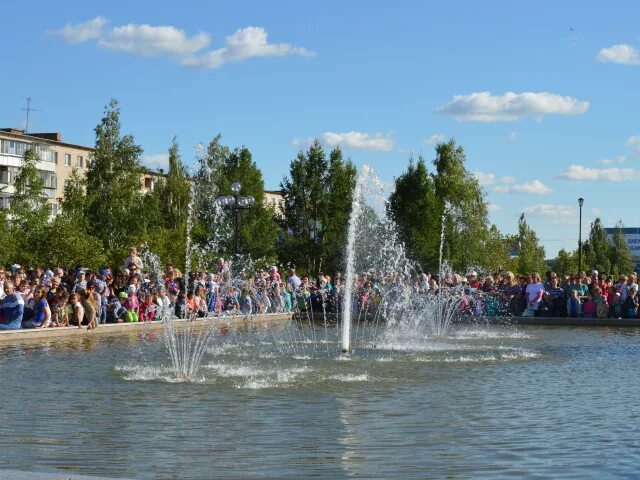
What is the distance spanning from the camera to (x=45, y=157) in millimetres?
98125

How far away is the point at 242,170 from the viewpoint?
79562 mm

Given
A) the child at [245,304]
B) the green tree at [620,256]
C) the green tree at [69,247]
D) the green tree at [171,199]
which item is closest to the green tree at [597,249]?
the green tree at [620,256]

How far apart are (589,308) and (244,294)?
11.5 metres

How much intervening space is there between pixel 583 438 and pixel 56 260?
37.6 meters

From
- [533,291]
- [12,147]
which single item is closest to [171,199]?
[12,147]

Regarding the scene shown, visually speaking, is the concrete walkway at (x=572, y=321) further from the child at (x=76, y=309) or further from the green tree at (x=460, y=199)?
the green tree at (x=460, y=199)

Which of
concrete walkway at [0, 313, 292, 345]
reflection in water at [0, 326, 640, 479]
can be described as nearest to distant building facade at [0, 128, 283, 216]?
concrete walkway at [0, 313, 292, 345]

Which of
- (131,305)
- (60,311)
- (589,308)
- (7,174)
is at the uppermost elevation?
(7,174)

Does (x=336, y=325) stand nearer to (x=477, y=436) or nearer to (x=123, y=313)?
(x=123, y=313)

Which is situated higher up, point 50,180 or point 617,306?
point 50,180

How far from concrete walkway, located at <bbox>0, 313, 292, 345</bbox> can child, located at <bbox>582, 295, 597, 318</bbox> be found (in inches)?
408

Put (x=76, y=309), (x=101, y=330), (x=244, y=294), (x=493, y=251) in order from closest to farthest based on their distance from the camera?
(x=76, y=309)
(x=101, y=330)
(x=244, y=294)
(x=493, y=251)

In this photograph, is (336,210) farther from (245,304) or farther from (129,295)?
(129,295)

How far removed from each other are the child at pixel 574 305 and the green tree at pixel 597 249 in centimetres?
7980
